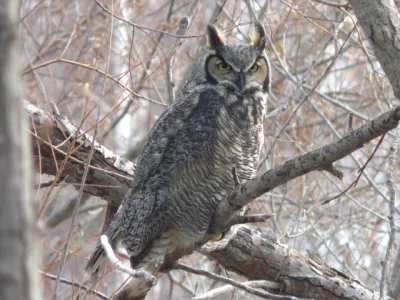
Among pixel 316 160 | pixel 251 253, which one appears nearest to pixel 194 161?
pixel 251 253

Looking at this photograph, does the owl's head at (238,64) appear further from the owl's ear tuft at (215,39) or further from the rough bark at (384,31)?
the rough bark at (384,31)

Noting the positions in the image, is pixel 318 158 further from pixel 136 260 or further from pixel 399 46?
pixel 136 260

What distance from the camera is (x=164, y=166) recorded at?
A: 2.88 meters

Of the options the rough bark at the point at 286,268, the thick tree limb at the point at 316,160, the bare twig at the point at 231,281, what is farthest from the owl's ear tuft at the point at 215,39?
the bare twig at the point at 231,281

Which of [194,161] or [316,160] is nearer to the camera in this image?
[316,160]

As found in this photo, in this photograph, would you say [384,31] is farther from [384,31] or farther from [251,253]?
[251,253]

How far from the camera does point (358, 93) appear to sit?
518 cm

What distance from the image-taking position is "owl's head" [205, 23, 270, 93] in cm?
300

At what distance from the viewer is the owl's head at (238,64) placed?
3.00 m

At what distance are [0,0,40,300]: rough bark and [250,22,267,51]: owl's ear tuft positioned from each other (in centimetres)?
261

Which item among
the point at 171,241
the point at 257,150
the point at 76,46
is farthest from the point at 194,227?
the point at 76,46

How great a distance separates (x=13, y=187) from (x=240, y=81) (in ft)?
8.05

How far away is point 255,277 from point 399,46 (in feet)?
5.40

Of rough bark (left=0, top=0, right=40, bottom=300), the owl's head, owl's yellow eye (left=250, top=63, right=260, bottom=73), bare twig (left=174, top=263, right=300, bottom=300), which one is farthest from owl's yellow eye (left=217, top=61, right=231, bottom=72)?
rough bark (left=0, top=0, right=40, bottom=300)
